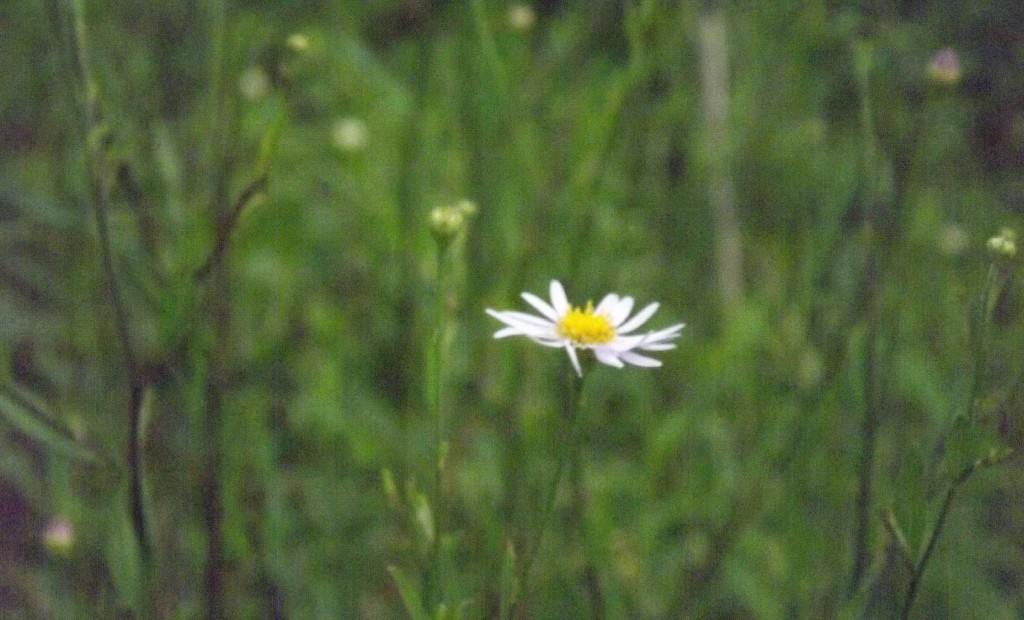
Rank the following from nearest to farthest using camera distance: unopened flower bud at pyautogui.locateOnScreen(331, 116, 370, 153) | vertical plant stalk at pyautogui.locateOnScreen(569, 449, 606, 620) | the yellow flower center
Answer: the yellow flower center, vertical plant stalk at pyautogui.locateOnScreen(569, 449, 606, 620), unopened flower bud at pyautogui.locateOnScreen(331, 116, 370, 153)

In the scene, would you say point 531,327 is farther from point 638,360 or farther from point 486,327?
point 486,327

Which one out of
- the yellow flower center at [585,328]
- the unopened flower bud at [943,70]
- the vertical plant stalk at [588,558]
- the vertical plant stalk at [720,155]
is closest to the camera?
the yellow flower center at [585,328]

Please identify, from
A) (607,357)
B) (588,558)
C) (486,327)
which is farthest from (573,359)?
(486,327)

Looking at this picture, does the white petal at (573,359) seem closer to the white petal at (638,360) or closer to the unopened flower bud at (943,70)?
the white petal at (638,360)

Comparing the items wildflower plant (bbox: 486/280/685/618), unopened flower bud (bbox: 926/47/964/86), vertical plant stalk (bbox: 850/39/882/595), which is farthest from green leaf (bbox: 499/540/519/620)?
unopened flower bud (bbox: 926/47/964/86)

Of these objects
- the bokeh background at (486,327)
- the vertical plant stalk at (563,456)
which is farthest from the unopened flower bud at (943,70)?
the vertical plant stalk at (563,456)

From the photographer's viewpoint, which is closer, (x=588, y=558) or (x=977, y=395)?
(x=977, y=395)

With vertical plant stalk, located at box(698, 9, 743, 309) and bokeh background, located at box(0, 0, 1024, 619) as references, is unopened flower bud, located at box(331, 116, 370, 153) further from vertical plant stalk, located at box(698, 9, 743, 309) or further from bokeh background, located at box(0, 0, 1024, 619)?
vertical plant stalk, located at box(698, 9, 743, 309)
